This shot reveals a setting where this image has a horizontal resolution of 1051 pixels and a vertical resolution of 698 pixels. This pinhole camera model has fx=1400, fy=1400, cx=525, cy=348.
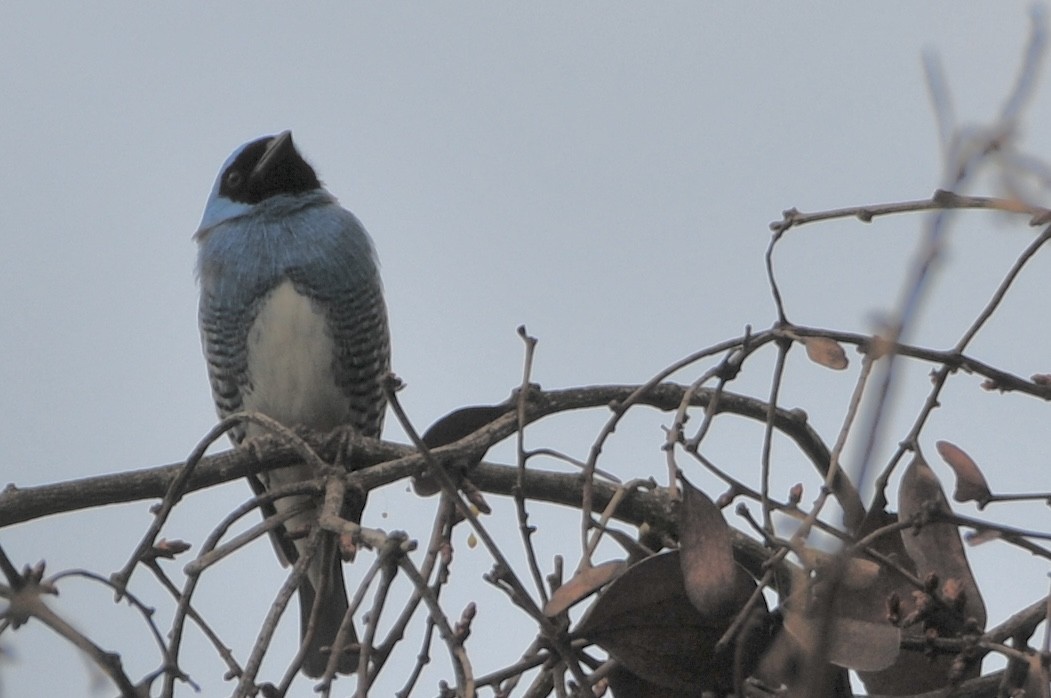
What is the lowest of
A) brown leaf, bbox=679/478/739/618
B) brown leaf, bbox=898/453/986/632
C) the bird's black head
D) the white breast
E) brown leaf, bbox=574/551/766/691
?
brown leaf, bbox=574/551/766/691

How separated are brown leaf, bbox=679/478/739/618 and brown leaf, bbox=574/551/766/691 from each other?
43 millimetres

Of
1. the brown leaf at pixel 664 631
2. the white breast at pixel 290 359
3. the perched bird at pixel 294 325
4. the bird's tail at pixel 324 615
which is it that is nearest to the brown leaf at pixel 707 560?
the brown leaf at pixel 664 631

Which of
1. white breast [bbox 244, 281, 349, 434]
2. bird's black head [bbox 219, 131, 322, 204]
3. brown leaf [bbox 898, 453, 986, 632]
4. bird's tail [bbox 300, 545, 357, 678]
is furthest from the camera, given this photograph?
bird's black head [bbox 219, 131, 322, 204]

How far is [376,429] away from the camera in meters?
5.64

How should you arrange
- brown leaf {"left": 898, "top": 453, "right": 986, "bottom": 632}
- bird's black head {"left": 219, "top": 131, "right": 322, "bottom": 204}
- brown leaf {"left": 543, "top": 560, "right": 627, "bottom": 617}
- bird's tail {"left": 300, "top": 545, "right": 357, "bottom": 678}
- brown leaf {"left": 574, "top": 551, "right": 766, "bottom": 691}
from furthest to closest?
bird's black head {"left": 219, "top": 131, "right": 322, "bottom": 204} < bird's tail {"left": 300, "top": 545, "right": 357, "bottom": 678} < brown leaf {"left": 898, "top": 453, "right": 986, "bottom": 632} < brown leaf {"left": 574, "top": 551, "right": 766, "bottom": 691} < brown leaf {"left": 543, "top": 560, "right": 627, "bottom": 617}

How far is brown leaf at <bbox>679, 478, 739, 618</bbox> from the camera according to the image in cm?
201

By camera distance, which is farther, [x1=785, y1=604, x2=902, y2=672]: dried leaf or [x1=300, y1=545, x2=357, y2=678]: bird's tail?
[x1=300, y1=545, x2=357, y2=678]: bird's tail

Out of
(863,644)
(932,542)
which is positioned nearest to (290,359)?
(932,542)

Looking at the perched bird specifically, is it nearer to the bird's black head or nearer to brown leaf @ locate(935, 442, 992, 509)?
the bird's black head

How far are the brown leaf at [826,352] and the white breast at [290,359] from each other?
123 inches

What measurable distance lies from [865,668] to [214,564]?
102cm

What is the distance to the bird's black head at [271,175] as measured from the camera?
595 centimetres

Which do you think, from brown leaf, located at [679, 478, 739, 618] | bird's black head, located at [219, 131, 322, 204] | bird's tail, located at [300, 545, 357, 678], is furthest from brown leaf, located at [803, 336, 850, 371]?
bird's black head, located at [219, 131, 322, 204]

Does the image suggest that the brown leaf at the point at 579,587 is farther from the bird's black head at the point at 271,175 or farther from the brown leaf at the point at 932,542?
the bird's black head at the point at 271,175
